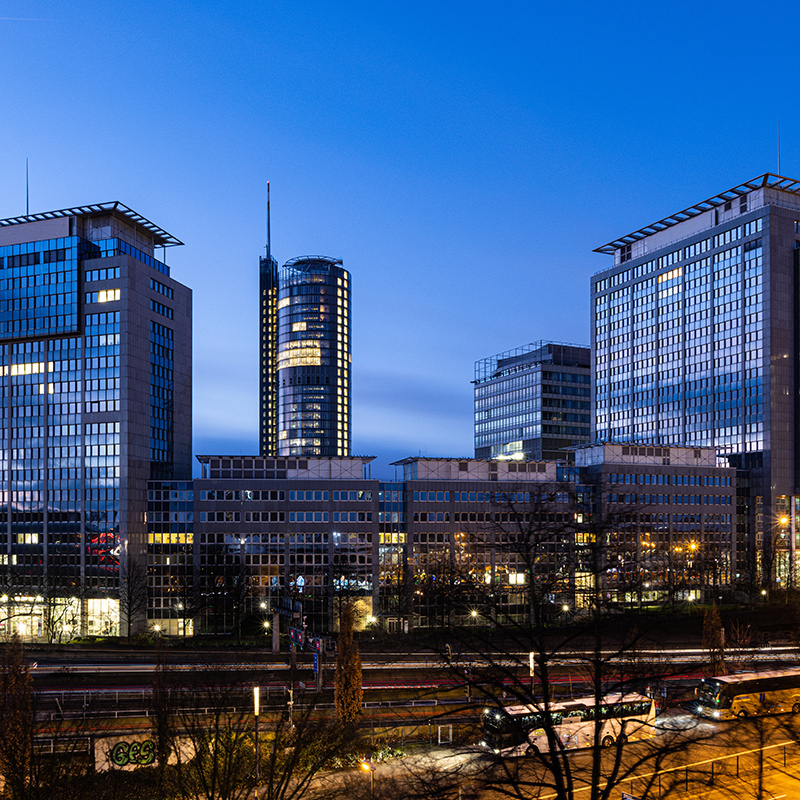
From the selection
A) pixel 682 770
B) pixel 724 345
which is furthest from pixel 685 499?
pixel 682 770

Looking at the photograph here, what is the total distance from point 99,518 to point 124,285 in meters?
34.1

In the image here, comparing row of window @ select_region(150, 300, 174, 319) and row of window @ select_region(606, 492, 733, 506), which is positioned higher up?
row of window @ select_region(150, 300, 174, 319)

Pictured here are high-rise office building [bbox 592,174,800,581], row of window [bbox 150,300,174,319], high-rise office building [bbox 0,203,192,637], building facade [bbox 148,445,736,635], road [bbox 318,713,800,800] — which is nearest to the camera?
road [bbox 318,713,800,800]

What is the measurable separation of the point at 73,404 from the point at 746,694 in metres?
101

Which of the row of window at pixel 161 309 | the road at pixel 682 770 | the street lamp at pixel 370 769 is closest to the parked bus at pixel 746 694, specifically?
the road at pixel 682 770

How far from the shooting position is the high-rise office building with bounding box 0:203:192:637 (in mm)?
118375

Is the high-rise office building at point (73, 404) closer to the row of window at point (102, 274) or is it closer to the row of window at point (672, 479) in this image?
the row of window at point (102, 274)

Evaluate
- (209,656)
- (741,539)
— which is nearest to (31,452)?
(209,656)

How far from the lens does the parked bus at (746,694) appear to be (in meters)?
55.3

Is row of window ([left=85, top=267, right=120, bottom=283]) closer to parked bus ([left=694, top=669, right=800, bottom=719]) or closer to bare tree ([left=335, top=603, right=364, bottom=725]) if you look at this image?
bare tree ([left=335, top=603, right=364, bottom=725])

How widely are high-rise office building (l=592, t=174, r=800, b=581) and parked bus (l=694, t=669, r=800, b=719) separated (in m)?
76.5

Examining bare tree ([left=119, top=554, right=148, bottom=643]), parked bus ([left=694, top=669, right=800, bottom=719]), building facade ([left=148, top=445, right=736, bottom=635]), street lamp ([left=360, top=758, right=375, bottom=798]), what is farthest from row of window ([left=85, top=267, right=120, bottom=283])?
parked bus ([left=694, top=669, right=800, bottom=719])

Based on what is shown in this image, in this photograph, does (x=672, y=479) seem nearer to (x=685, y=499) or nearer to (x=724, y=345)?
(x=685, y=499)

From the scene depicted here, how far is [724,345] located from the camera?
162875 mm
